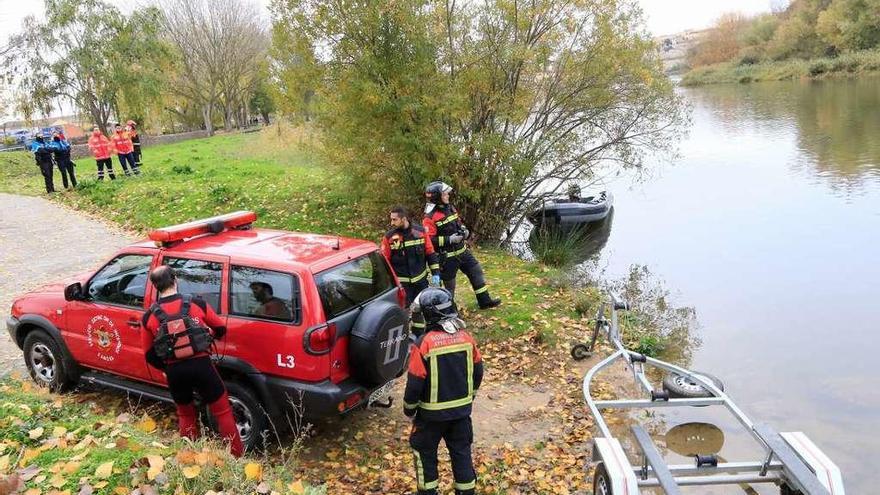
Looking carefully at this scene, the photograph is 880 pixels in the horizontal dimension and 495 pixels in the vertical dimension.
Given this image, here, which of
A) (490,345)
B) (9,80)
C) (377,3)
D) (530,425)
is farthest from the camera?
(9,80)

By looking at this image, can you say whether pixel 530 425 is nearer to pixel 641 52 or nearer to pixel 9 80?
pixel 641 52

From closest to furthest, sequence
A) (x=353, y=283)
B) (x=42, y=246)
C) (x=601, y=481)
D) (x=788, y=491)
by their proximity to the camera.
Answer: (x=788, y=491), (x=601, y=481), (x=353, y=283), (x=42, y=246)

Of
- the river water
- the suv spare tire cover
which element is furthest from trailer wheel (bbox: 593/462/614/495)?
the suv spare tire cover

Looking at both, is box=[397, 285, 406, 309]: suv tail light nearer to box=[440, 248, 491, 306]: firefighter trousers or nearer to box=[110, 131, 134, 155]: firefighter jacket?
box=[440, 248, 491, 306]: firefighter trousers

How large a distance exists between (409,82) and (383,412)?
7.34 metres

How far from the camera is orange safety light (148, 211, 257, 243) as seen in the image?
6.11 metres

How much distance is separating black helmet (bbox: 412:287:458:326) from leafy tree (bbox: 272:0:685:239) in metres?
8.16

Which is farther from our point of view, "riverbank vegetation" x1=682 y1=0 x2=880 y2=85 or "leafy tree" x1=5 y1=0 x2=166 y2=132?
"riverbank vegetation" x1=682 y1=0 x2=880 y2=85

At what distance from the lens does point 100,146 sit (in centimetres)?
1936

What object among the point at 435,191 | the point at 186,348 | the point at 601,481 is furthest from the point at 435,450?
the point at 435,191

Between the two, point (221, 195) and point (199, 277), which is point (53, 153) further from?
point (199, 277)

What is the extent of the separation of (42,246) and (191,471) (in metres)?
11.6

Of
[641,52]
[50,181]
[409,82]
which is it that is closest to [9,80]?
[50,181]

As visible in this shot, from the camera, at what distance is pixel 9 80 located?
30.7 m
